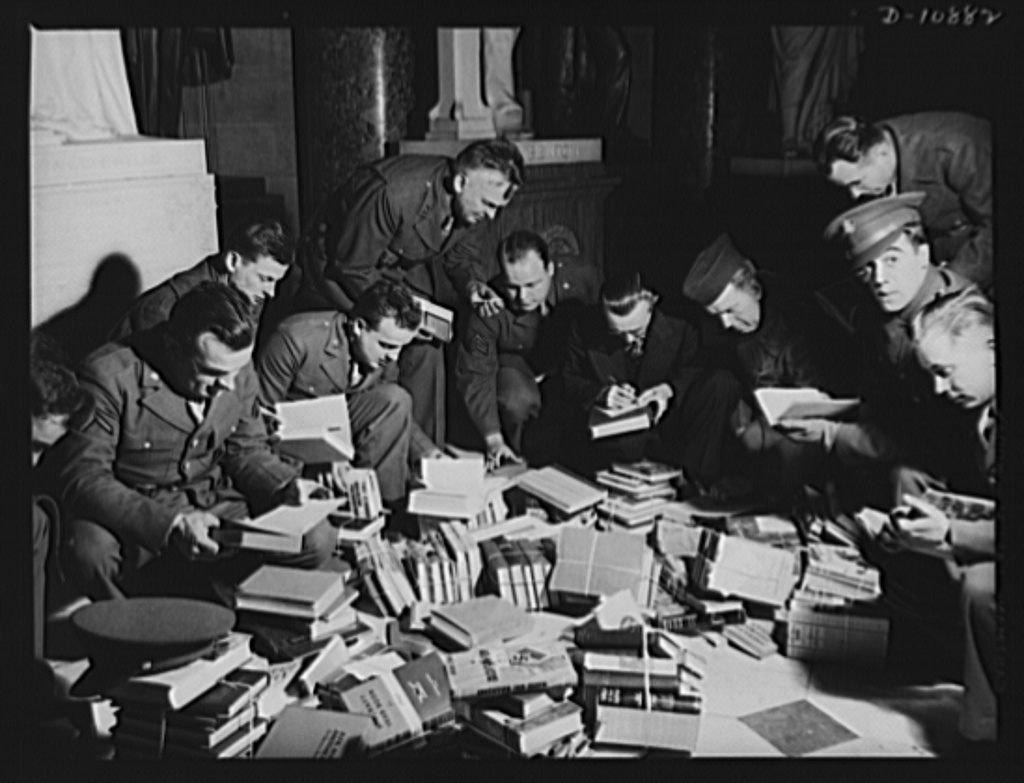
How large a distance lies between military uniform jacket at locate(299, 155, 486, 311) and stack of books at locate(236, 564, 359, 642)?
75 cm

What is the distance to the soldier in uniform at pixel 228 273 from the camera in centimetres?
348

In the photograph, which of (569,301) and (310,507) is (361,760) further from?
(569,301)

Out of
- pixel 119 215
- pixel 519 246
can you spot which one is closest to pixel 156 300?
pixel 119 215

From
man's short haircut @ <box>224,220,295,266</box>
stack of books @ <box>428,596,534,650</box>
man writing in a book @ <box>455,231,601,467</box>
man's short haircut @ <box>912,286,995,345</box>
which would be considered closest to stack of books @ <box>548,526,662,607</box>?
stack of books @ <box>428,596,534,650</box>

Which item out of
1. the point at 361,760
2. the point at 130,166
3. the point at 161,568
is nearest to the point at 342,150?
the point at 130,166

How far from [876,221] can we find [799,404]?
0.54 m

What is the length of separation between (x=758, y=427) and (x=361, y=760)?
4.65ft

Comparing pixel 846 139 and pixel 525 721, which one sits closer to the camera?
pixel 525 721

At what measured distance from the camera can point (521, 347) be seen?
3.63 m

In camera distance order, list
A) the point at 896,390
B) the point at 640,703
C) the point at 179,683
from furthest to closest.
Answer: the point at 896,390 < the point at 640,703 < the point at 179,683

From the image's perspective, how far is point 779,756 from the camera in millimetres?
3328

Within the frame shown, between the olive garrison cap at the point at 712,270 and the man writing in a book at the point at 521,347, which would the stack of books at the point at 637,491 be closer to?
the man writing in a book at the point at 521,347

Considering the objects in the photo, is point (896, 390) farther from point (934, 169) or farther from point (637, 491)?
point (637, 491)

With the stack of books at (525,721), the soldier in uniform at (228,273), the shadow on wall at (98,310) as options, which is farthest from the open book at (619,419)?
the shadow on wall at (98,310)
